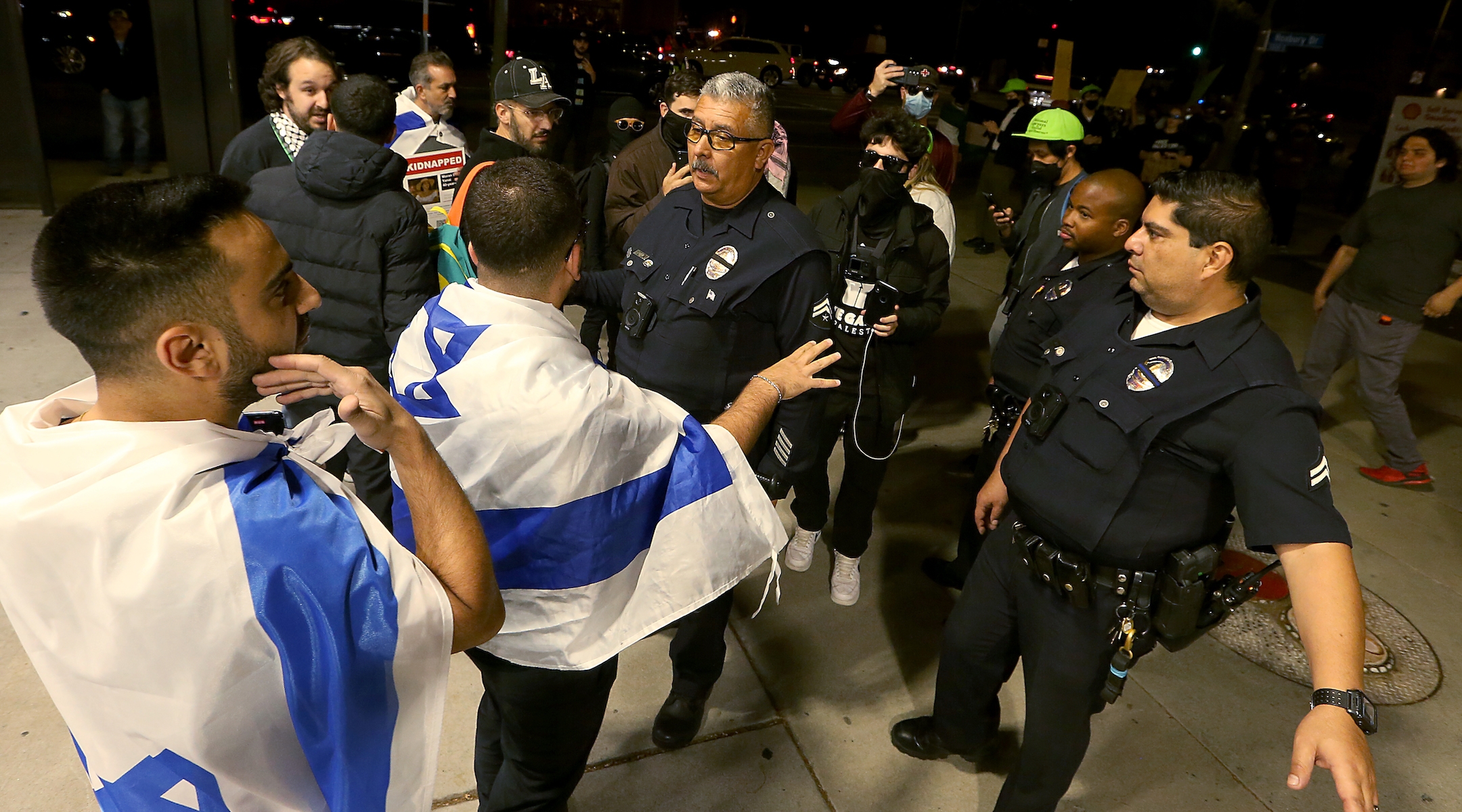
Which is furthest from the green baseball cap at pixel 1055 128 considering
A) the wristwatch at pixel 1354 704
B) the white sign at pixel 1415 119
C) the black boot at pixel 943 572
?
the white sign at pixel 1415 119

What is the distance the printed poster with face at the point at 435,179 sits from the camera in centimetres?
420

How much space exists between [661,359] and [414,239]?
1167 millimetres

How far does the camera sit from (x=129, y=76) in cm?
837

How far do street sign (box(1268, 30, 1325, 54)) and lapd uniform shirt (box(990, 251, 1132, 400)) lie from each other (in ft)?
30.0

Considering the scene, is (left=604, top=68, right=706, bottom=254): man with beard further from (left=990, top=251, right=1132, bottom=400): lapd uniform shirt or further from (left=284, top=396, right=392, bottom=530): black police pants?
(left=990, top=251, right=1132, bottom=400): lapd uniform shirt

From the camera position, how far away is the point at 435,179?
169 inches

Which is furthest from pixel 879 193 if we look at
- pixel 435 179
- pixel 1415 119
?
pixel 1415 119

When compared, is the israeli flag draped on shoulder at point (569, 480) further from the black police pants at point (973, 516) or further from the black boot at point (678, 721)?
the black police pants at point (973, 516)

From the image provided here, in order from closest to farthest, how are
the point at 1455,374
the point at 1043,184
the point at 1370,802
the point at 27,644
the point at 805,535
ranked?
the point at 27,644, the point at 1370,802, the point at 805,535, the point at 1043,184, the point at 1455,374

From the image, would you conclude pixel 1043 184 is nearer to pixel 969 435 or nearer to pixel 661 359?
pixel 969 435

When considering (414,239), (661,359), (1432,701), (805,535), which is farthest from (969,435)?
(414,239)

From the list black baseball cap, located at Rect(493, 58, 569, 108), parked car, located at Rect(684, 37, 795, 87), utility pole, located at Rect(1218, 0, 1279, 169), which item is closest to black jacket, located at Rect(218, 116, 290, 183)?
black baseball cap, located at Rect(493, 58, 569, 108)

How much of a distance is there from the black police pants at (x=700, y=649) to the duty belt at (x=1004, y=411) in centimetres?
133

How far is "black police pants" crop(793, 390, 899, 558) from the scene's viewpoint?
3600 mm
